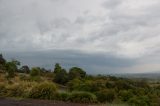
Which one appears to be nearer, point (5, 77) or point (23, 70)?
point (5, 77)

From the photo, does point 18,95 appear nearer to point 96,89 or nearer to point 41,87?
point 41,87

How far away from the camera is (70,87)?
34812mm

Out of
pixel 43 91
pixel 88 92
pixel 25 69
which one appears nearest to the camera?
pixel 88 92

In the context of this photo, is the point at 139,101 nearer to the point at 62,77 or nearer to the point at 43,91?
the point at 43,91

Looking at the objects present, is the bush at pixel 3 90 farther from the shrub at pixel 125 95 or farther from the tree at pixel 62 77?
the shrub at pixel 125 95

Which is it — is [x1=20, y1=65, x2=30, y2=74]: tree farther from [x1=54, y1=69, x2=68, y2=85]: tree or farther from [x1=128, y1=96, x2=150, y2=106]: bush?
[x1=128, y1=96, x2=150, y2=106]: bush

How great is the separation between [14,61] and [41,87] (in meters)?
15.5

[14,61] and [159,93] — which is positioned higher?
[14,61]

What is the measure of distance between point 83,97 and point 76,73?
12.1m

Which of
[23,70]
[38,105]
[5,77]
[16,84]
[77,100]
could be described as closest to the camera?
[38,105]

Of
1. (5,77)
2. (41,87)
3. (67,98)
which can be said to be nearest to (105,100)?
(67,98)

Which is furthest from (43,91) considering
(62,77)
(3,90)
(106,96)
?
(62,77)

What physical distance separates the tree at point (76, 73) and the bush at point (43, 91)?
31.0ft

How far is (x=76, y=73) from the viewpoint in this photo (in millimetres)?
41625
